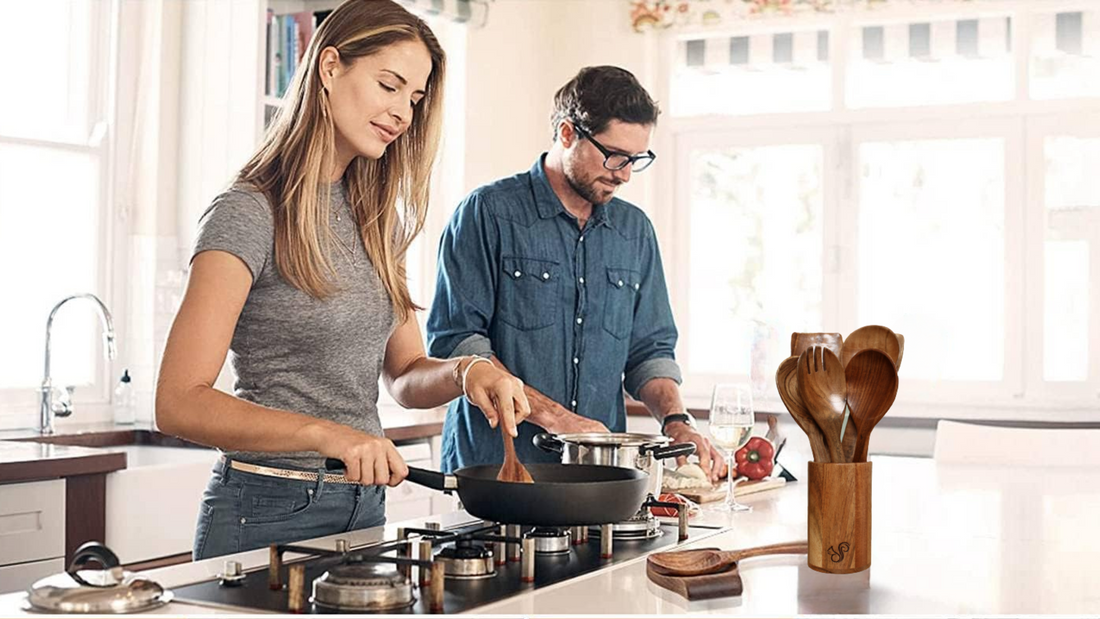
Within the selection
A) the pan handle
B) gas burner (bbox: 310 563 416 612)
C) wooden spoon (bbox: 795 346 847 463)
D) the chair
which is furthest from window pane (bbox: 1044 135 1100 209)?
gas burner (bbox: 310 563 416 612)

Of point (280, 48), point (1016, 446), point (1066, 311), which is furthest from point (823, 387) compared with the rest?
point (1066, 311)

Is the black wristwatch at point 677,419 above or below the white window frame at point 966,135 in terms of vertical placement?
below

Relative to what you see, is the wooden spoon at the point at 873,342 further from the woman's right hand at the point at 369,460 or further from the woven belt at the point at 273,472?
the woven belt at the point at 273,472

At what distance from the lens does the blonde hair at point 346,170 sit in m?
1.86

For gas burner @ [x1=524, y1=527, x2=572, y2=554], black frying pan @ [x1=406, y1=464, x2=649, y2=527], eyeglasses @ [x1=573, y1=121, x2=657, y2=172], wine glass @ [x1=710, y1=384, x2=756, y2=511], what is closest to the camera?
black frying pan @ [x1=406, y1=464, x2=649, y2=527]

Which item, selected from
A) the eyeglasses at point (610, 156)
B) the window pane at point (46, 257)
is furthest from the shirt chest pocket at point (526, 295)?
the window pane at point (46, 257)

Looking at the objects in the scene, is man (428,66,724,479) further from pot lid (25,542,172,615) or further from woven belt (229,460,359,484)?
pot lid (25,542,172,615)

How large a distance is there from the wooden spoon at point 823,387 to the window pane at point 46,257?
279 centimetres

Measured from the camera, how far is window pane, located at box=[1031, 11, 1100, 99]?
5199 millimetres

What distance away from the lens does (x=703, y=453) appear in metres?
2.48

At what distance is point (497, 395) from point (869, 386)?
1.87ft

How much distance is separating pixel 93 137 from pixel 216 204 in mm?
2364

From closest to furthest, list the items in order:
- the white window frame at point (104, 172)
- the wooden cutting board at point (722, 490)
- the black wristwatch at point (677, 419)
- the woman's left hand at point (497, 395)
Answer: the woman's left hand at point (497, 395) → the wooden cutting board at point (722, 490) → the black wristwatch at point (677, 419) → the white window frame at point (104, 172)

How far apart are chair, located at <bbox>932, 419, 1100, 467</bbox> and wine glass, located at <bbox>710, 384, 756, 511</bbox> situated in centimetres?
110
